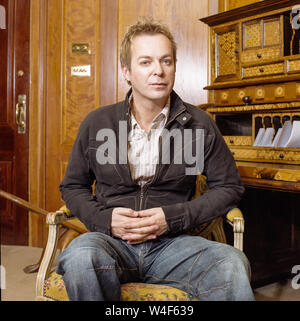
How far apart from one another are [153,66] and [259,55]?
3.75 feet

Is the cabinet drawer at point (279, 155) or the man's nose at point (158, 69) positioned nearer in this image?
the man's nose at point (158, 69)

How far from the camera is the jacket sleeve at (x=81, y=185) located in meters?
1.73

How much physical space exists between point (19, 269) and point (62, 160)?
106 centimetres

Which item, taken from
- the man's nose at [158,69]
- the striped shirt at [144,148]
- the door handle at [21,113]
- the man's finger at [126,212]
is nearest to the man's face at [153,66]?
the man's nose at [158,69]

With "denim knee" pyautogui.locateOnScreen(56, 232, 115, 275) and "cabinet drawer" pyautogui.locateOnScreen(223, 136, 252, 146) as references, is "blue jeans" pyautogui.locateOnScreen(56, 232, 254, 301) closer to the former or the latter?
"denim knee" pyautogui.locateOnScreen(56, 232, 115, 275)

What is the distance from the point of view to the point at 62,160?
3900 millimetres

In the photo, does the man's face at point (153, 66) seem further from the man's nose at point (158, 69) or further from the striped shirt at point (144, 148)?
the striped shirt at point (144, 148)

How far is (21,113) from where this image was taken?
4.01 meters

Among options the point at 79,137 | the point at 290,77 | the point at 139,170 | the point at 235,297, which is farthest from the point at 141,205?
the point at 290,77

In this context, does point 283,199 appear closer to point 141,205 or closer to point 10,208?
point 141,205

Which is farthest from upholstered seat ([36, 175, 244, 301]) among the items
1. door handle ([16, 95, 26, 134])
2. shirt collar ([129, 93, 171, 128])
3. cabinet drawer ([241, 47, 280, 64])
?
door handle ([16, 95, 26, 134])

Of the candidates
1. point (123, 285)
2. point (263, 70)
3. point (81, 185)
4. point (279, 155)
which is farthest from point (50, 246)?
point (263, 70)

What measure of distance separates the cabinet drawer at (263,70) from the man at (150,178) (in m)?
0.92
